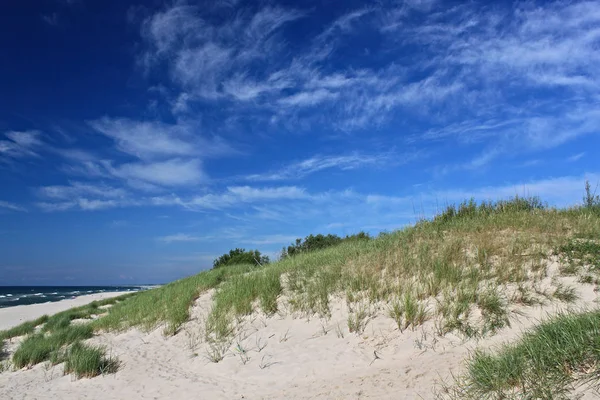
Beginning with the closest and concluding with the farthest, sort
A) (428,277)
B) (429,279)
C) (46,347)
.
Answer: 1. (429,279)
2. (428,277)
3. (46,347)

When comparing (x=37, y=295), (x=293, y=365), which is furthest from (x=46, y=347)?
(x=37, y=295)

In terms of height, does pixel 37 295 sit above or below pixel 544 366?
above

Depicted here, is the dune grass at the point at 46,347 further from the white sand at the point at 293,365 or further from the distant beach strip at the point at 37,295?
the distant beach strip at the point at 37,295

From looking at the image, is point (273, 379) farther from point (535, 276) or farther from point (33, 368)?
point (33, 368)

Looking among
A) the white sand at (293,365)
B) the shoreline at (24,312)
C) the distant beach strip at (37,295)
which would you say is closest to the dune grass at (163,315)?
the white sand at (293,365)

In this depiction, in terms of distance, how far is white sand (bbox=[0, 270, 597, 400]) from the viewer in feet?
19.1

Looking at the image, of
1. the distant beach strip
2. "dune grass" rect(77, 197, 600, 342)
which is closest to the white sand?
"dune grass" rect(77, 197, 600, 342)

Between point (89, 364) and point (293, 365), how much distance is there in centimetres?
426

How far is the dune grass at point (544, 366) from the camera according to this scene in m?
3.92

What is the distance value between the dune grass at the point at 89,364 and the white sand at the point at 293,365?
6.9 inches

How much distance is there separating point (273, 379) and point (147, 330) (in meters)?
5.14

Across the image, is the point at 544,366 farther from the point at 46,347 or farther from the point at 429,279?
the point at 46,347

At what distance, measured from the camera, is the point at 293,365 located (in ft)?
23.2

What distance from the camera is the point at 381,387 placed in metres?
5.56
